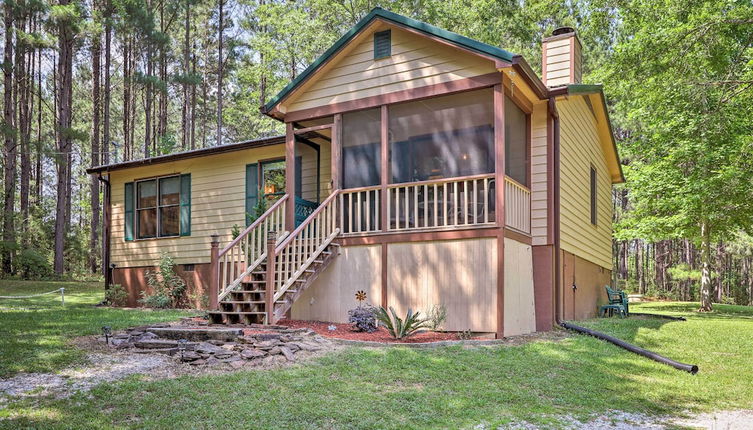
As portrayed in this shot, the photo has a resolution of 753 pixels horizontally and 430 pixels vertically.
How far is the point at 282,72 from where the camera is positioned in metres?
27.5

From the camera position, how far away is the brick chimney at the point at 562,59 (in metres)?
12.0

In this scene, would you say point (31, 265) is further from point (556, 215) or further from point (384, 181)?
point (556, 215)

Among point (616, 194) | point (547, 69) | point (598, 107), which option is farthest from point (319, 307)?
point (616, 194)

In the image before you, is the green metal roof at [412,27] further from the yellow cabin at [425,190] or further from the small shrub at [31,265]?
the small shrub at [31,265]

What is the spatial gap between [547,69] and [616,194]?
87.4ft

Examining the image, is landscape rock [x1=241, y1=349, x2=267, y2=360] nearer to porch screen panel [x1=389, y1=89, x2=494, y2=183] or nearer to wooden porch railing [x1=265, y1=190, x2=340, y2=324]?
wooden porch railing [x1=265, y1=190, x2=340, y2=324]

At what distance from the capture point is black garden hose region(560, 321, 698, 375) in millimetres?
7055

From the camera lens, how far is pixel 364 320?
29.3 feet

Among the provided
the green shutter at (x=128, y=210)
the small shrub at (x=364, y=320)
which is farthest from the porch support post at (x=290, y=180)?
the green shutter at (x=128, y=210)

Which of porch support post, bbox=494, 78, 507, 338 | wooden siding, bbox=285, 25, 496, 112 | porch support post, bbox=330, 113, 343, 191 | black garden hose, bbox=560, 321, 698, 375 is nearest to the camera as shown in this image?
black garden hose, bbox=560, 321, 698, 375

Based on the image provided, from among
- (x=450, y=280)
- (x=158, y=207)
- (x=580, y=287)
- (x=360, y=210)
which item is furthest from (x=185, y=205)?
(x=580, y=287)

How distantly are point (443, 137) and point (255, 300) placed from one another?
4609mm

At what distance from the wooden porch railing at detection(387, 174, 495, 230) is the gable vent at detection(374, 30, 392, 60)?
2420mm

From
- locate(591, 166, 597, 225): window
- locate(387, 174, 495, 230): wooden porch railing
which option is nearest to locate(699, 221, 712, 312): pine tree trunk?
locate(591, 166, 597, 225): window
